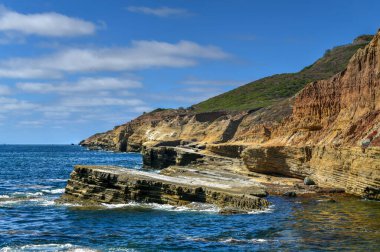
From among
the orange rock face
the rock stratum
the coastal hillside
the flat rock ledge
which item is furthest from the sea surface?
the coastal hillside

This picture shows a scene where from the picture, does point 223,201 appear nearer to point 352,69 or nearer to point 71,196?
point 71,196

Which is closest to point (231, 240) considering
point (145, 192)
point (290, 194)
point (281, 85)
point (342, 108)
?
point (145, 192)

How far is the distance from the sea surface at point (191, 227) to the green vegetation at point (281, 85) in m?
110

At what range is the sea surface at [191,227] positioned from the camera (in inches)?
858

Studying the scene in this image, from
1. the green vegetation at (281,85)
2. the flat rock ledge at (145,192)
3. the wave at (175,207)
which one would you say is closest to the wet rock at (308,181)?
the flat rock ledge at (145,192)

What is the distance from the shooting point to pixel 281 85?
547ft

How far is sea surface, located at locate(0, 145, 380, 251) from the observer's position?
21781mm

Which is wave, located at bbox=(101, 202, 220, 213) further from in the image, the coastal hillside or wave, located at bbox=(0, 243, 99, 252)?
the coastal hillside

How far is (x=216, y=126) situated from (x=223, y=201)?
7751 cm

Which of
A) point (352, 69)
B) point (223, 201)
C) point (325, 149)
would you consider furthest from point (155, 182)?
point (352, 69)

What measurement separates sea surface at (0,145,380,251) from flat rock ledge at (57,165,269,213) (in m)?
0.94

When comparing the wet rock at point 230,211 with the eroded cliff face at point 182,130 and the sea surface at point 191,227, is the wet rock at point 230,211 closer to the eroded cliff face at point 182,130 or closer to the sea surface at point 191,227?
the sea surface at point 191,227

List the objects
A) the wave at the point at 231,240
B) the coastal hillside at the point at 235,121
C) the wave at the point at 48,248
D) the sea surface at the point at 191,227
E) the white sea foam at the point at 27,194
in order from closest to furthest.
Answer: the wave at the point at 48,248 → the sea surface at the point at 191,227 → the wave at the point at 231,240 → the white sea foam at the point at 27,194 → the coastal hillside at the point at 235,121

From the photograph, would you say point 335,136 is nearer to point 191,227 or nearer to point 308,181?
point 308,181
